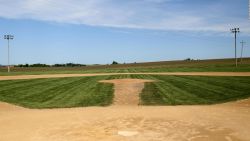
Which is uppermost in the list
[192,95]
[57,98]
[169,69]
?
[169,69]

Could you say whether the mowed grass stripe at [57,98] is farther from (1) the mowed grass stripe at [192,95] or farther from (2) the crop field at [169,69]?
(2) the crop field at [169,69]

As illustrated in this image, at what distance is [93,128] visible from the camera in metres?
12.2

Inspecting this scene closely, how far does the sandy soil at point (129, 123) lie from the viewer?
429 inches

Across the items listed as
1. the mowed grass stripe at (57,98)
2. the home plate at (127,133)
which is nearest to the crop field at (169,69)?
the mowed grass stripe at (57,98)

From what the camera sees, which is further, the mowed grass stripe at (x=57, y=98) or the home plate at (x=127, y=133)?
the mowed grass stripe at (x=57, y=98)

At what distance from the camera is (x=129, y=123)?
13.1 m

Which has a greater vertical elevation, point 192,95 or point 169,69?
point 169,69

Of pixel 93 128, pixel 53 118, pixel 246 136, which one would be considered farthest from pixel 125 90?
pixel 246 136

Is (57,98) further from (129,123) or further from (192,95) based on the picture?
(192,95)

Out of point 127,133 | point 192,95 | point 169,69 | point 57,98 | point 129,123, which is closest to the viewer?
point 127,133

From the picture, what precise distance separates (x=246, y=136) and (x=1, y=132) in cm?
938

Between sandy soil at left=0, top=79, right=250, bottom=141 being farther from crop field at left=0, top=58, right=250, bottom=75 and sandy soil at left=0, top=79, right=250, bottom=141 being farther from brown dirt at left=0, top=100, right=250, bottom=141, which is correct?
crop field at left=0, top=58, right=250, bottom=75

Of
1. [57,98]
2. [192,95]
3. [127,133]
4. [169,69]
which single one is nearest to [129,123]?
[127,133]

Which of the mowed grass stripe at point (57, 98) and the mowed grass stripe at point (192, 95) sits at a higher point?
the mowed grass stripe at point (192, 95)
